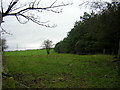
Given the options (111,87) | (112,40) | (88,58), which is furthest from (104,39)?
(111,87)

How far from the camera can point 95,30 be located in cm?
1090

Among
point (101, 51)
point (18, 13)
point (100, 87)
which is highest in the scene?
point (18, 13)

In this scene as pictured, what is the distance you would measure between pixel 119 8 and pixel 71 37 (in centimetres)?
482

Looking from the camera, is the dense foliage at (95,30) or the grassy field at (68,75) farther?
the dense foliage at (95,30)

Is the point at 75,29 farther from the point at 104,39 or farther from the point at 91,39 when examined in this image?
the point at 104,39

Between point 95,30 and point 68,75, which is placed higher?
point 95,30

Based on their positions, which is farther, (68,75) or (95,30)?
(95,30)

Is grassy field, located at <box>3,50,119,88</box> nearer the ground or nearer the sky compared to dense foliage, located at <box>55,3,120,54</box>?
nearer the ground

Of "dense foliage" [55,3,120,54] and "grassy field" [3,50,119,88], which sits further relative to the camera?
"dense foliage" [55,3,120,54]

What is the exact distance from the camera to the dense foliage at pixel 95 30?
9.68 meters

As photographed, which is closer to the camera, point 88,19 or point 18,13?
point 18,13

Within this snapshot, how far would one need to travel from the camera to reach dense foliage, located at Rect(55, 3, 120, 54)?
9.68 meters

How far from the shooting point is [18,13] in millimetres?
6375

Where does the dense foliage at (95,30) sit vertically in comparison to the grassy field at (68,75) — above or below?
above
